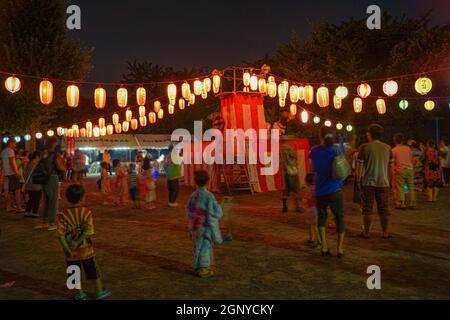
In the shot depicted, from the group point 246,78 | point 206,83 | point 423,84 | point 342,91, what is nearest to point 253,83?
point 246,78

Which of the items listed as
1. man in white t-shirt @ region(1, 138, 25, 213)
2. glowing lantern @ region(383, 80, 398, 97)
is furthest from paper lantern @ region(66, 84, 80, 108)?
glowing lantern @ region(383, 80, 398, 97)

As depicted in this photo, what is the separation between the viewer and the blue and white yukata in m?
4.84

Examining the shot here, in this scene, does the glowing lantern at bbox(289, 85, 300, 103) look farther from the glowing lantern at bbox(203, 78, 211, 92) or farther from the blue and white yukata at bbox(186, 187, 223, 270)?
the blue and white yukata at bbox(186, 187, 223, 270)

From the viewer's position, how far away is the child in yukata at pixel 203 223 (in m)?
4.84

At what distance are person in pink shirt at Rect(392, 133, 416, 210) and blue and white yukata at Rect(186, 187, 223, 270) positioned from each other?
22.2 ft

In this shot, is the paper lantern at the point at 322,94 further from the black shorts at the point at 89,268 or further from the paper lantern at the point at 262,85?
the black shorts at the point at 89,268

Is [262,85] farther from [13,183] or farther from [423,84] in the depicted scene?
[13,183]

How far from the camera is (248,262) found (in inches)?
222

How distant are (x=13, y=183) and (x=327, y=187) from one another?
30.2ft

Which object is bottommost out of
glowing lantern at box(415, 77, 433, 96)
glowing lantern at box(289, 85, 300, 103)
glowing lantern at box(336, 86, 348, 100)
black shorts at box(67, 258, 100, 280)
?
black shorts at box(67, 258, 100, 280)

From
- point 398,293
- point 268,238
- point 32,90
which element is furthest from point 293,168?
point 32,90

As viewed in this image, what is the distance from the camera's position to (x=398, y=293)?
4305mm
